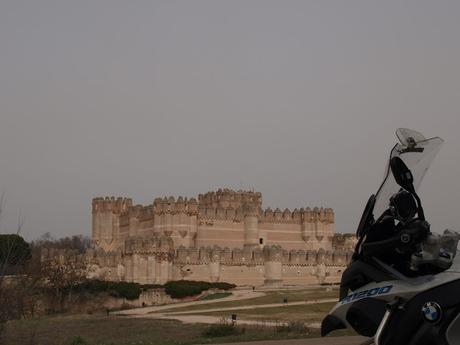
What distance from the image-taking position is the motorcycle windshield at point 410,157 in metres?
3.96

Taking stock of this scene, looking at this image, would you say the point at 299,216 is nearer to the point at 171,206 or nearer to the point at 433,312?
the point at 171,206

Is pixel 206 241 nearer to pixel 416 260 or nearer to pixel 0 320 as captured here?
pixel 0 320

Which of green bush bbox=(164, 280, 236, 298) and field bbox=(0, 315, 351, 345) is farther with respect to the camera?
green bush bbox=(164, 280, 236, 298)

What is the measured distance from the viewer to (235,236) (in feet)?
206

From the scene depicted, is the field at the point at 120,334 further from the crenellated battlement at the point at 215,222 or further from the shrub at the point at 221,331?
the crenellated battlement at the point at 215,222

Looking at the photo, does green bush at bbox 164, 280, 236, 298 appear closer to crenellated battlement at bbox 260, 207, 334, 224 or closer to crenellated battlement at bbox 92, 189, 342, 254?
crenellated battlement at bbox 92, 189, 342, 254

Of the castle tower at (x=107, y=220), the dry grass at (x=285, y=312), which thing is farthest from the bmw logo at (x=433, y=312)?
the castle tower at (x=107, y=220)

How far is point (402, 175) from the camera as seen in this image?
12.5 feet

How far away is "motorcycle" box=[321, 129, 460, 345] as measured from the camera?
3.45 m

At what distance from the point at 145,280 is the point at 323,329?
4816 cm

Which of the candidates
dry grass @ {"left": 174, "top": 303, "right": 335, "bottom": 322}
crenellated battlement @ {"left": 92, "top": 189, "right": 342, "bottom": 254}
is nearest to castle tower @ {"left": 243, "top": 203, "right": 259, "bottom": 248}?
crenellated battlement @ {"left": 92, "top": 189, "right": 342, "bottom": 254}

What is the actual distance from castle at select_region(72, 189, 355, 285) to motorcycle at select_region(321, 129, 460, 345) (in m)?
47.6

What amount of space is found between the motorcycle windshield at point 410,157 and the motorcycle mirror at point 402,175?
0.41 feet

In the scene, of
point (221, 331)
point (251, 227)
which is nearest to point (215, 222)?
point (251, 227)
